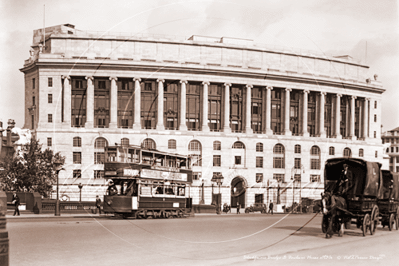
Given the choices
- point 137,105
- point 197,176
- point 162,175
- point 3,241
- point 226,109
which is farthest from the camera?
point 226,109

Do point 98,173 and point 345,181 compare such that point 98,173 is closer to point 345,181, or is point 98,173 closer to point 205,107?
point 205,107

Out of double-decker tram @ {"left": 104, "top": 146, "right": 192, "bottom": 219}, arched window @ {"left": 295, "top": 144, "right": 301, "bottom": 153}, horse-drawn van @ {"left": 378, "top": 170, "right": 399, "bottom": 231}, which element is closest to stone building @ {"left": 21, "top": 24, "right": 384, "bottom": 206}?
arched window @ {"left": 295, "top": 144, "right": 301, "bottom": 153}

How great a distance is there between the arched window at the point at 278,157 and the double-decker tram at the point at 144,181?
187ft

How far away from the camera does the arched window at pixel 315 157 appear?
331 ft

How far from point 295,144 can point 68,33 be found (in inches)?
2003

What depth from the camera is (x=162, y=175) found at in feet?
135

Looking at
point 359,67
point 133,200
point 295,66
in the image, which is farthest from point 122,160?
point 359,67

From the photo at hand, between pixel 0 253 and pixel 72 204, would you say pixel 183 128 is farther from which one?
pixel 0 253

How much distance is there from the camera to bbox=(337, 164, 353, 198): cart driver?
24.9 m

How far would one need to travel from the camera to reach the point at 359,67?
113312mm

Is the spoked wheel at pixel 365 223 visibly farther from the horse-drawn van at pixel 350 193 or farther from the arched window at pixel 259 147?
the arched window at pixel 259 147

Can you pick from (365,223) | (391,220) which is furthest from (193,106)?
(365,223)

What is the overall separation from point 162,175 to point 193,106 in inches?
2310

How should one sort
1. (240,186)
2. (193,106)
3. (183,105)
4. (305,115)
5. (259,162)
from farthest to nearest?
(305,115), (240,186), (193,106), (259,162), (183,105)
